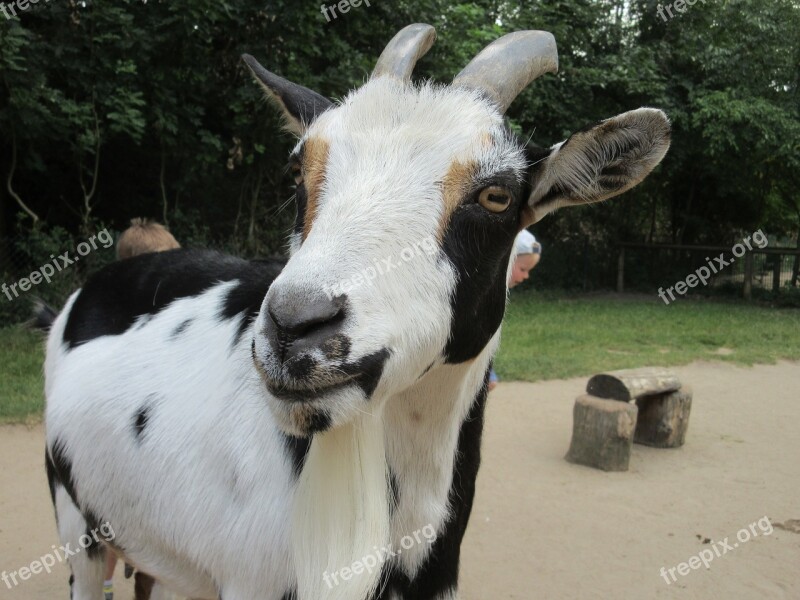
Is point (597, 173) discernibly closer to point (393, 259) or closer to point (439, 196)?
point (439, 196)

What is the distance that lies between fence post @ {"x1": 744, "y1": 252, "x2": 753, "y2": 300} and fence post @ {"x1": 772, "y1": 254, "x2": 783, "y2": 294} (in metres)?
0.53

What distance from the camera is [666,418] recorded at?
6816 mm

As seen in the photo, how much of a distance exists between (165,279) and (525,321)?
10.5 meters

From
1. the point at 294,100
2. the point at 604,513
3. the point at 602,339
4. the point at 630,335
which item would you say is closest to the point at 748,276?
the point at 630,335

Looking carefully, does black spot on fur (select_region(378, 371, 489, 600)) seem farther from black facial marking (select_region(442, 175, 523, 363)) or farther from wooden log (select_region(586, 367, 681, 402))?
wooden log (select_region(586, 367, 681, 402))

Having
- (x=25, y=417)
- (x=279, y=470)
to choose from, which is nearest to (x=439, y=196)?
(x=279, y=470)

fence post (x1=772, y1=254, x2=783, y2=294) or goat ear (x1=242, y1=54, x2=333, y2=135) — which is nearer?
goat ear (x1=242, y1=54, x2=333, y2=135)

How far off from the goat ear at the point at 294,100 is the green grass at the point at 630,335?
695 centimetres

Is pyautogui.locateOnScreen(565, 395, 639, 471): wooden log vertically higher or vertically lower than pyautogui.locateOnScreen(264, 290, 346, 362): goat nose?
lower

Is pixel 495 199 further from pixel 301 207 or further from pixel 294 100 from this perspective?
pixel 294 100

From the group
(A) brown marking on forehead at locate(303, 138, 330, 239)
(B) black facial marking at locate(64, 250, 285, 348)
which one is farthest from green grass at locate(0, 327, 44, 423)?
(A) brown marking on forehead at locate(303, 138, 330, 239)

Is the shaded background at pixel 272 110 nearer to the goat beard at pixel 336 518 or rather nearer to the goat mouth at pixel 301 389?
the goat beard at pixel 336 518

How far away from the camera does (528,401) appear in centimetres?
820

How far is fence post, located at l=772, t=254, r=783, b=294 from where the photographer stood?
17719 millimetres
